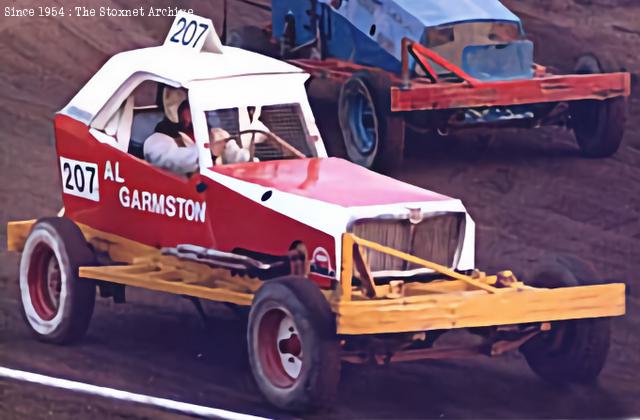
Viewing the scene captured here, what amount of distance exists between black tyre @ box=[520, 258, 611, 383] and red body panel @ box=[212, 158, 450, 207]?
0.87 meters

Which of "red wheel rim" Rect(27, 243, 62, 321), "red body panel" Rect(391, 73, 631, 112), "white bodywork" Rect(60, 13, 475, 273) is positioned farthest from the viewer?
"red body panel" Rect(391, 73, 631, 112)

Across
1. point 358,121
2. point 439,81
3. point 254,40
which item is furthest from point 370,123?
point 254,40

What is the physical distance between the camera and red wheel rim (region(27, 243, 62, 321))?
14.4m

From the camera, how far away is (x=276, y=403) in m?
12.6

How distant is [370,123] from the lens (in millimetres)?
16328

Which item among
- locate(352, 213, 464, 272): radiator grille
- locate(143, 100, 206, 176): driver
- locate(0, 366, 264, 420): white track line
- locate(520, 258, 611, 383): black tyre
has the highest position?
locate(143, 100, 206, 176): driver

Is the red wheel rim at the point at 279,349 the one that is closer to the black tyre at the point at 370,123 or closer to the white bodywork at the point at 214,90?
the white bodywork at the point at 214,90

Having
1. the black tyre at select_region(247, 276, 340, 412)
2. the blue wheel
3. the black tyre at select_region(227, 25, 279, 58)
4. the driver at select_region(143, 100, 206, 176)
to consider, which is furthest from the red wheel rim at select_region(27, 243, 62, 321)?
the black tyre at select_region(227, 25, 279, 58)

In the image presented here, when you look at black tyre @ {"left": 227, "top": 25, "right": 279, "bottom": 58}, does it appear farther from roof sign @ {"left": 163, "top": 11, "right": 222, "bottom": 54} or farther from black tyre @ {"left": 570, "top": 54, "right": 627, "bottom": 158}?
roof sign @ {"left": 163, "top": 11, "right": 222, "bottom": 54}

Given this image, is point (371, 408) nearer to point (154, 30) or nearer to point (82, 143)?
point (82, 143)

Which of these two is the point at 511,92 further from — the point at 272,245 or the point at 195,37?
the point at 272,245

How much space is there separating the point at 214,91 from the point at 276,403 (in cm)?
227

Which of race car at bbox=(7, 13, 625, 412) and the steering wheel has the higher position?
the steering wheel

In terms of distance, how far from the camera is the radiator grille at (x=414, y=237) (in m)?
12.8
